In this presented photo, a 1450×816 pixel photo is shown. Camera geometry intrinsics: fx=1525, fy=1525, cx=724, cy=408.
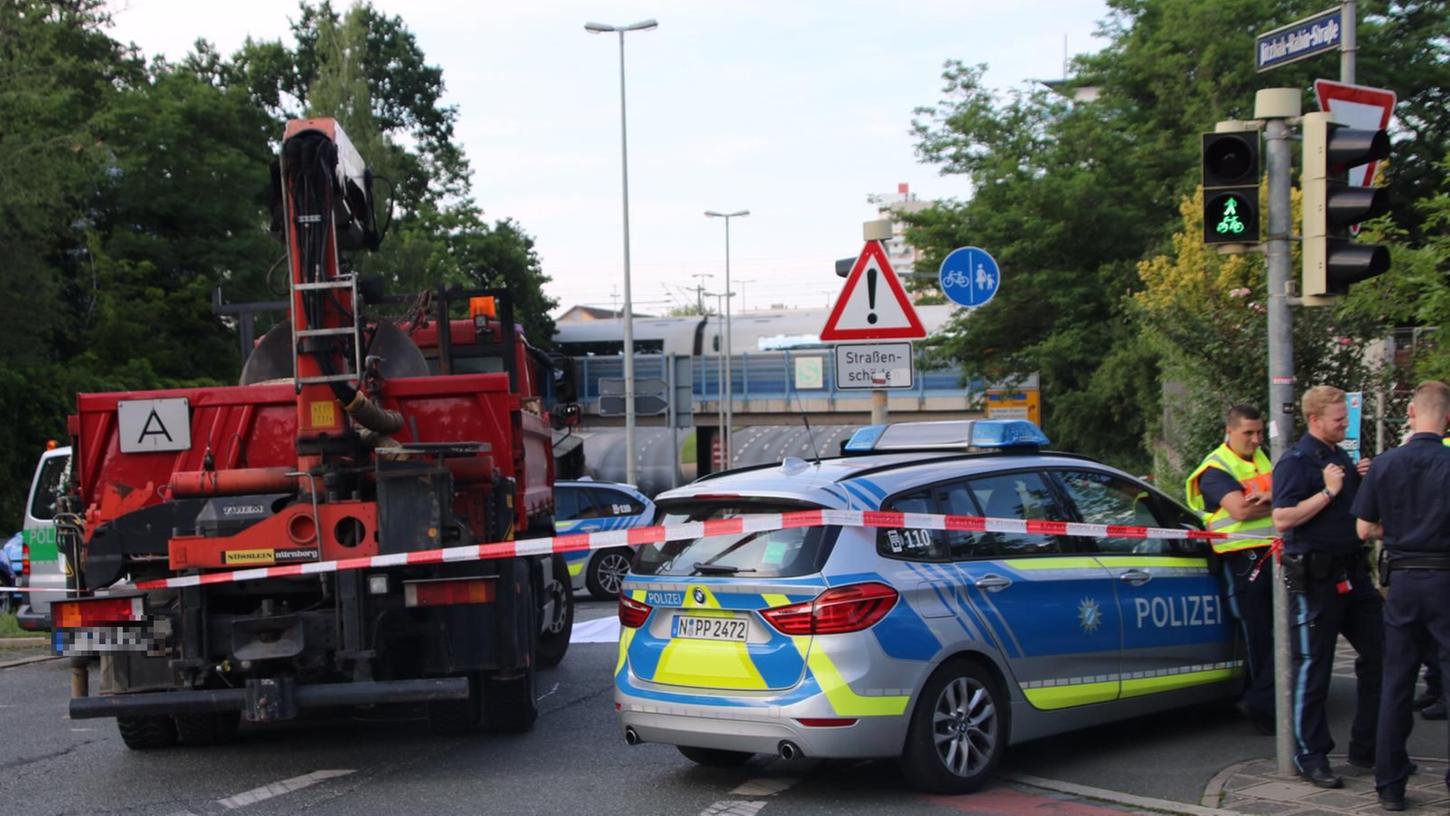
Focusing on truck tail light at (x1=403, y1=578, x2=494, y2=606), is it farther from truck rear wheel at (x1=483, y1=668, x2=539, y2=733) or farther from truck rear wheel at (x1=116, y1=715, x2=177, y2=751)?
truck rear wheel at (x1=116, y1=715, x2=177, y2=751)

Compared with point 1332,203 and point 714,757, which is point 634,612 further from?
point 1332,203

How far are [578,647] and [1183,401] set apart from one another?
829cm

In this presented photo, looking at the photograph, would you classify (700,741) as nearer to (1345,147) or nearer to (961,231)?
(1345,147)

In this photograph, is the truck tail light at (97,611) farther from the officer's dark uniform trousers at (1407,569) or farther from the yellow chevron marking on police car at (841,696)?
the officer's dark uniform trousers at (1407,569)

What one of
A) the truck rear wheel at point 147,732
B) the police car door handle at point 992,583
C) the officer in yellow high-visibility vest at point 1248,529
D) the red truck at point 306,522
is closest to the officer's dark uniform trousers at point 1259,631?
the officer in yellow high-visibility vest at point 1248,529

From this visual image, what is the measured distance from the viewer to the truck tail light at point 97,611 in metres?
8.16

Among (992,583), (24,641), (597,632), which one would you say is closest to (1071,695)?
(992,583)

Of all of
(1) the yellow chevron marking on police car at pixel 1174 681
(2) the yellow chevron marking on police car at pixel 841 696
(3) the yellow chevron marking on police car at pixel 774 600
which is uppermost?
(3) the yellow chevron marking on police car at pixel 774 600

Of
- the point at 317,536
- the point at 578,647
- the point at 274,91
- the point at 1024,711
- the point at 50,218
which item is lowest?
the point at 578,647

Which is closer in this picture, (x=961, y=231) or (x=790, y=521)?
(x=790, y=521)

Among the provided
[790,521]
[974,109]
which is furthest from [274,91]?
[790,521]

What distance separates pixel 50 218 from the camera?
1231 inches

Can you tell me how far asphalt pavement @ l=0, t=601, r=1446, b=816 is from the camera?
7176mm

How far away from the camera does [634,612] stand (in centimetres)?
769
